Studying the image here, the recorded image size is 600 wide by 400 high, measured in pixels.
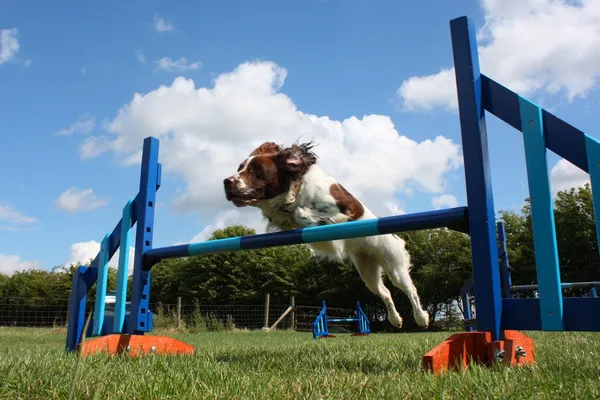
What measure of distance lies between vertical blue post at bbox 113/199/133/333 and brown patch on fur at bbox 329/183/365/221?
1444 mm

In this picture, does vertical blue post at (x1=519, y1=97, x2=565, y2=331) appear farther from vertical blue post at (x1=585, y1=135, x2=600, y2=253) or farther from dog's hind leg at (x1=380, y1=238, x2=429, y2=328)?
dog's hind leg at (x1=380, y1=238, x2=429, y2=328)

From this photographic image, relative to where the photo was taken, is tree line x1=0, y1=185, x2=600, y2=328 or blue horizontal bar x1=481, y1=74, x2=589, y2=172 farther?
tree line x1=0, y1=185, x2=600, y2=328

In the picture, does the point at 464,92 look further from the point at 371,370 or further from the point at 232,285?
the point at 232,285

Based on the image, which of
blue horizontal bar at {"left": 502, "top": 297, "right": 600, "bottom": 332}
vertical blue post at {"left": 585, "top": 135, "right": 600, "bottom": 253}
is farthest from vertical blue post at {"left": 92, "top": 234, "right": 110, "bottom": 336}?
vertical blue post at {"left": 585, "top": 135, "right": 600, "bottom": 253}

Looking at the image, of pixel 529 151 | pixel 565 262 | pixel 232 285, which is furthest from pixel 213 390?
pixel 232 285

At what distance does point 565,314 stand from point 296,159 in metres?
2.04

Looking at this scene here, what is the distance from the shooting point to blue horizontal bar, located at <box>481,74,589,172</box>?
6.82ft

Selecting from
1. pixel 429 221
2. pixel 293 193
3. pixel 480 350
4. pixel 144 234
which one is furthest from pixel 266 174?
pixel 480 350

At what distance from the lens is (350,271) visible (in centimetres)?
1644

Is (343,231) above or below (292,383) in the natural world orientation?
above

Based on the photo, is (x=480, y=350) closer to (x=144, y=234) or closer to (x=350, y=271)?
(x=144, y=234)

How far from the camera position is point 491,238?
219cm

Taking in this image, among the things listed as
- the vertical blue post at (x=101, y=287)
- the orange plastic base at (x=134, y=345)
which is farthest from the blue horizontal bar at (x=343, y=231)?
the vertical blue post at (x=101, y=287)

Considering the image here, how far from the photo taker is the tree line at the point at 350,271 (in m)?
16.1
